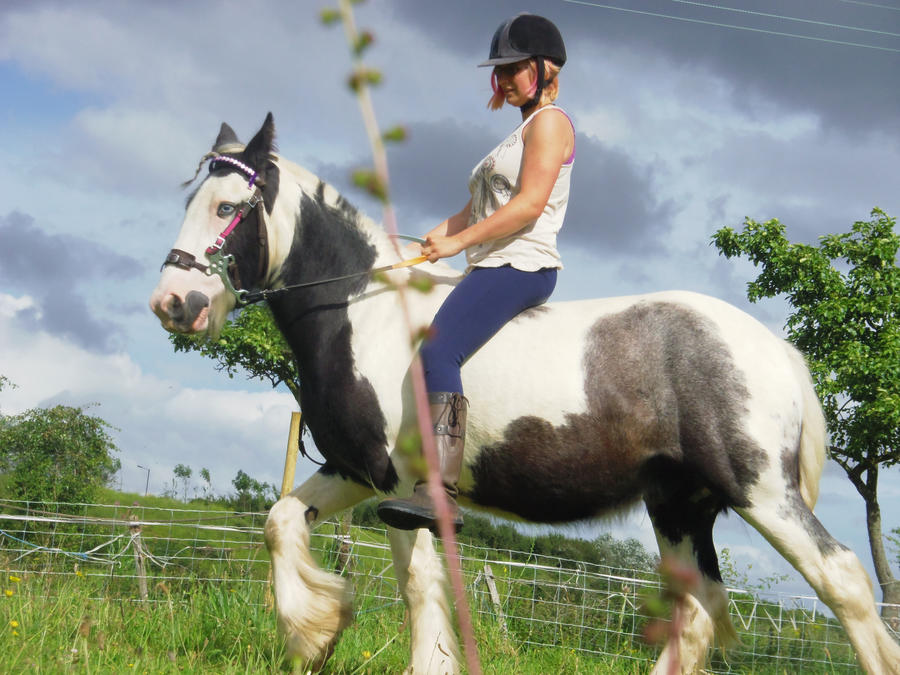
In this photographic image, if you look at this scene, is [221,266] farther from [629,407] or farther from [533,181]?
[629,407]

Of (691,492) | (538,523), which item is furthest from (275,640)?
(691,492)

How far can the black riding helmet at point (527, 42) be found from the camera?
4023mm

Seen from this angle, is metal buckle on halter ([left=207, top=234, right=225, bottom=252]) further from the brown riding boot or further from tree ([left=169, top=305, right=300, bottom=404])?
tree ([left=169, top=305, right=300, bottom=404])

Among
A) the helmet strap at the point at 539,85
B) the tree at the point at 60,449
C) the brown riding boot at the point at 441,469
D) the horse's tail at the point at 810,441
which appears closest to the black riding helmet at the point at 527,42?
the helmet strap at the point at 539,85

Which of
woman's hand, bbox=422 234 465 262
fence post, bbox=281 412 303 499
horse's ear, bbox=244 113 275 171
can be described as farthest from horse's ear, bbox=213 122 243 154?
fence post, bbox=281 412 303 499

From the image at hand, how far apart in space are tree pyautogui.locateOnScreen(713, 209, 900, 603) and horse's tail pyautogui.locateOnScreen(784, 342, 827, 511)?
1684 centimetres

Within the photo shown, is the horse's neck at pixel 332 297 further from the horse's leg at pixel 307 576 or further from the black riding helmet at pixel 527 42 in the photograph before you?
the black riding helmet at pixel 527 42

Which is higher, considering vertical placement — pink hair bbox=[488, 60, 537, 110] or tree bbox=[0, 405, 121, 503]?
pink hair bbox=[488, 60, 537, 110]

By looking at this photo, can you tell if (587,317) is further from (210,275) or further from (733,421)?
(210,275)

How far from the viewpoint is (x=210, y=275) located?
13.2 feet

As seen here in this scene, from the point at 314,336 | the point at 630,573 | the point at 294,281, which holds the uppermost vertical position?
the point at 294,281

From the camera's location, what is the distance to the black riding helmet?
402 cm

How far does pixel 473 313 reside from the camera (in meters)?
3.88

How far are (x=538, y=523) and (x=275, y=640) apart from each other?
144cm
